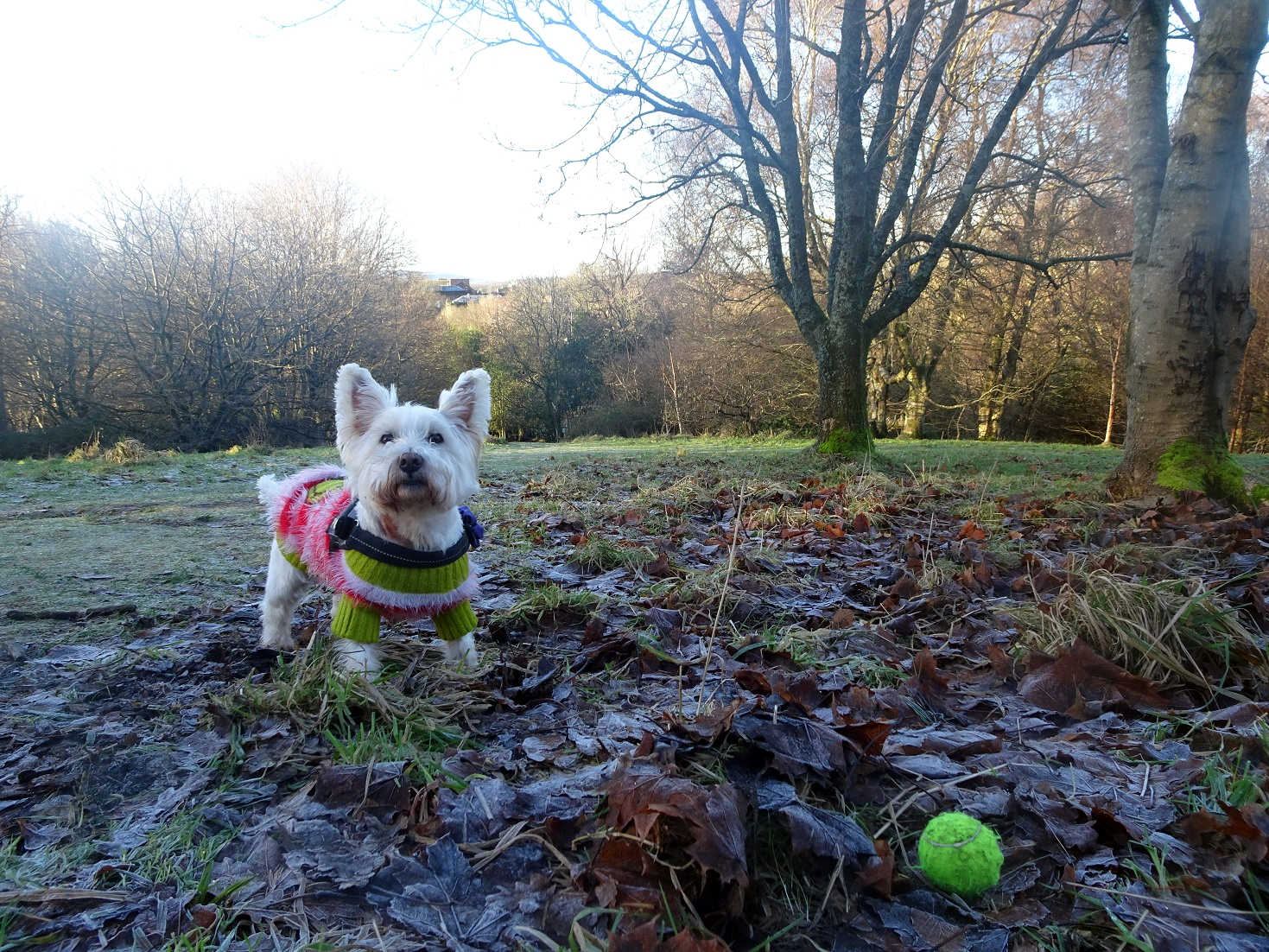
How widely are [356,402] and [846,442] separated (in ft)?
28.9

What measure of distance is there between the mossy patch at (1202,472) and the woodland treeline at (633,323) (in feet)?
20.2

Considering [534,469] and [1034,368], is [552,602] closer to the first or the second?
[534,469]

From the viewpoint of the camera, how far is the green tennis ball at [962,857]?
1538 mm

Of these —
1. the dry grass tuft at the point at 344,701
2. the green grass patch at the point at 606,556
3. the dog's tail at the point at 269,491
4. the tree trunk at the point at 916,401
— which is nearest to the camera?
the dry grass tuft at the point at 344,701

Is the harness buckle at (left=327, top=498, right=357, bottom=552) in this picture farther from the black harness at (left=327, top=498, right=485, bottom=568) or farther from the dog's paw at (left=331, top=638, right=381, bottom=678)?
the dog's paw at (left=331, top=638, right=381, bottom=678)

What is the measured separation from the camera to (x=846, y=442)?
11.0 metres

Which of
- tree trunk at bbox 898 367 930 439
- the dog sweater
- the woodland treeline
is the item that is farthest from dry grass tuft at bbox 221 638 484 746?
tree trunk at bbox 898 367 930 439

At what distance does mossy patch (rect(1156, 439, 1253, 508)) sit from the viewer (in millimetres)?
5523

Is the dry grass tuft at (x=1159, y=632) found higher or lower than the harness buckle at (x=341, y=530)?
lower

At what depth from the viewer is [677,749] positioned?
1.81 m

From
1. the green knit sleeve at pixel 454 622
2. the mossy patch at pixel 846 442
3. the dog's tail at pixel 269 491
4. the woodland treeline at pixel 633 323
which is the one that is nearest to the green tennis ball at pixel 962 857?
the green knit sleeve at pixel 454 622

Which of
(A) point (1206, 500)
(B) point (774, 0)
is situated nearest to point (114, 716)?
(A) point (1206, 500)

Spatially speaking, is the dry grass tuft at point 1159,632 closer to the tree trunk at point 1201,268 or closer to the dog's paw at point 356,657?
the dog's paw at point 356,657

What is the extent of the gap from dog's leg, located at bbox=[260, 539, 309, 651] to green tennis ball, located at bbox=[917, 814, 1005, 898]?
2909 mm
